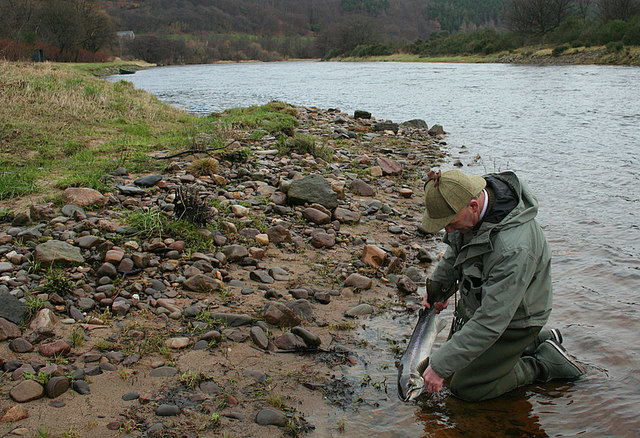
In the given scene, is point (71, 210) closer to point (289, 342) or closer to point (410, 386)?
point (289, 342)

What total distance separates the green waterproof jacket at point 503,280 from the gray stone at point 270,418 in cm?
98

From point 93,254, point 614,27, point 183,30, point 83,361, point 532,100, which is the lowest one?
point 83,361

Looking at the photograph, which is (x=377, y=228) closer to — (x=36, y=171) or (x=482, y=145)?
(x=36, y=171)

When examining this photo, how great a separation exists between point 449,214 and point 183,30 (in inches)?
6133

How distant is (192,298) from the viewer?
4273 mm

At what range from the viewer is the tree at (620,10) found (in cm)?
4838

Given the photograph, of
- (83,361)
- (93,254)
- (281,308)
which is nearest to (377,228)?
(281,308)

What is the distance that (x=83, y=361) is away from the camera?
3.30 m

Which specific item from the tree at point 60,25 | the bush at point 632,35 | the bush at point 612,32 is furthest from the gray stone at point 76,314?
the tree at point 60,25

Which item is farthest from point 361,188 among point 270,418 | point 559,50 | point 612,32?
point 559,50

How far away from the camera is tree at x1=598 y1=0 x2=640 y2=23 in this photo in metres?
48.4

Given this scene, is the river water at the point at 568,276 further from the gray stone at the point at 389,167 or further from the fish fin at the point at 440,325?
the gray stone at the point at 389,167

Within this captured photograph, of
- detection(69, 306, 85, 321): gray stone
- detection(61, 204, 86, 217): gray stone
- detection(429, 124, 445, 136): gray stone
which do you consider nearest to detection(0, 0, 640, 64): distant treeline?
detection(429, 124, 445, 136): gray stone

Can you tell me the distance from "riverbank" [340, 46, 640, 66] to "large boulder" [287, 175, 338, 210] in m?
34.0
